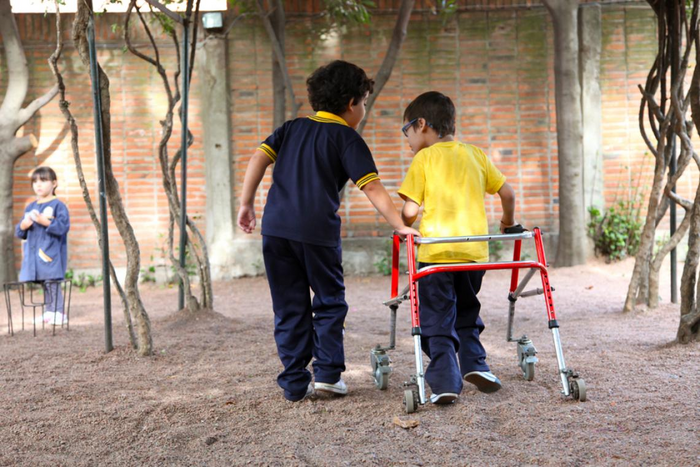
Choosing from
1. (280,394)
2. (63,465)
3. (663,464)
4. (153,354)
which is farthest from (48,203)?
(663,464)

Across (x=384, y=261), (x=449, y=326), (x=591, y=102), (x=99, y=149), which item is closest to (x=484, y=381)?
(x=449, y=326)

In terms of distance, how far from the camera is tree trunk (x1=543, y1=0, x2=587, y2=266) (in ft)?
31.6

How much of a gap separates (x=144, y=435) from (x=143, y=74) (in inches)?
304

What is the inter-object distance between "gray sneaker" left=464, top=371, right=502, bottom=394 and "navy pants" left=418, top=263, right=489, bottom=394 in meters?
0.05

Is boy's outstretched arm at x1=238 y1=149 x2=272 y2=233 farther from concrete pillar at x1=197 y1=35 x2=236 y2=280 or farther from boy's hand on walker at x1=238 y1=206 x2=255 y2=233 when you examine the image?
concrete pillar at x1=197 y1=35 x2=236 y2=280

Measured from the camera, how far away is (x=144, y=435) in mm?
3287

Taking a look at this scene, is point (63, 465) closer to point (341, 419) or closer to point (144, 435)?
point (144, 435)

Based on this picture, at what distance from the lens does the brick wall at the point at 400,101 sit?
10039 millimetres

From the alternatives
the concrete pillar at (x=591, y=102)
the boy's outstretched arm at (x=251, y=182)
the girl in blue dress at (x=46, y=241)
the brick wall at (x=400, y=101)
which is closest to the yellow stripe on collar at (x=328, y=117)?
the boy's outstretched arm at (x=251, y=182)

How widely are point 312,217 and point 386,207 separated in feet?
1.28

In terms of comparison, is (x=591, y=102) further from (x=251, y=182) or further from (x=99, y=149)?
(x=251, y=182)

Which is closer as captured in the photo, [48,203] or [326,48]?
[48,203]

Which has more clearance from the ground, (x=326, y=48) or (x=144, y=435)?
(x=326, y=48)

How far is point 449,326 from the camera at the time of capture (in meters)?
3.71
